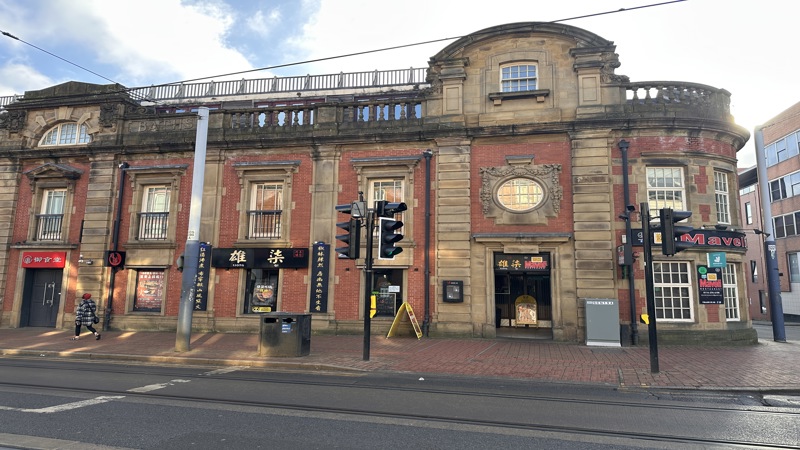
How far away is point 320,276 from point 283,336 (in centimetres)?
502

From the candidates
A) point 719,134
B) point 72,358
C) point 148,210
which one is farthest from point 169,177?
point 719,134

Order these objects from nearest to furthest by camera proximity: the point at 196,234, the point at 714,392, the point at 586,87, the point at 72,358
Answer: the point at 714,392 < the point at 72,358 < the point at 196,234 < the point at 586,87

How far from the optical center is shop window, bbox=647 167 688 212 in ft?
48.7

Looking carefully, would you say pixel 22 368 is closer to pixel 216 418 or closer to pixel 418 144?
pixel 216 418

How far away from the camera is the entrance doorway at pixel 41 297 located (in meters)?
18.0

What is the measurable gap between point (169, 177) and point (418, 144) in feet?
31.6

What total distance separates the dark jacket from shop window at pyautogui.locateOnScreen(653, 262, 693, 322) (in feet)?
57.1

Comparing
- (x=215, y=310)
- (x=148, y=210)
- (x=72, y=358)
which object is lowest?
(x=72, y=358)

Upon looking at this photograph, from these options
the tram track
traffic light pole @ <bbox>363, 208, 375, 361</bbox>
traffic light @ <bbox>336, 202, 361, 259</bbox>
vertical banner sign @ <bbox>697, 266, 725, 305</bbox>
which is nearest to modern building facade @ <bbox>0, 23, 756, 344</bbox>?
vertical banner sign @ <bbox>697, 266, 725, 305</bbox>

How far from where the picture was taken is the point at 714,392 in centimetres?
802

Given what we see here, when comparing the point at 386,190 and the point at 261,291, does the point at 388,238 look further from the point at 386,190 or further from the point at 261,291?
the point at 261,291

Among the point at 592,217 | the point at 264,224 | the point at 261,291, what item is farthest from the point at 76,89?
the point at 592,217

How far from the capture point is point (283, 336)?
441 inches

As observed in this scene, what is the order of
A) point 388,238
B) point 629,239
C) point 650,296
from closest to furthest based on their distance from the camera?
point 650,296 → point 388,238 → point 629,239
